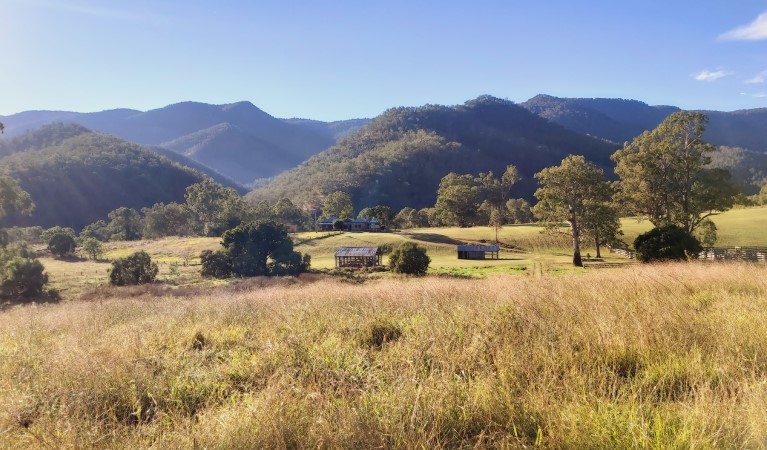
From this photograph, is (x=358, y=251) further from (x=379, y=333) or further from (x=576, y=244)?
(x=379, y=333)

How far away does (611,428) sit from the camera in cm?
250

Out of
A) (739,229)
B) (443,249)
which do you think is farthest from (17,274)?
(739,229)

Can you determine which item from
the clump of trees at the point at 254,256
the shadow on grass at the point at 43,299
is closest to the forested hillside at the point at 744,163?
the clump of trees at the point at 254,256

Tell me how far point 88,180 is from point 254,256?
150995mm

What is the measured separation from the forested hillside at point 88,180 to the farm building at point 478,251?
131 metres

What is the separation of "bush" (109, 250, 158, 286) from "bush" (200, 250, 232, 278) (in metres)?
5.96

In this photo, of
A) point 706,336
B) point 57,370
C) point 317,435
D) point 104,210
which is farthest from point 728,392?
point 104,210

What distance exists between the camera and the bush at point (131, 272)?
4094cm

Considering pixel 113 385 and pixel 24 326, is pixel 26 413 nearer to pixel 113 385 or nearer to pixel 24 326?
pixel 113 385

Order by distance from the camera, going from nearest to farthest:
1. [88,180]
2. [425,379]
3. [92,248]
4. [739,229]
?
[425,379], [739,229], [92,248], [88,180]

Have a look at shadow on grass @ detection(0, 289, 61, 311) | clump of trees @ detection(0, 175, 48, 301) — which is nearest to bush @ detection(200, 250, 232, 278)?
shadow on grass @ detection(0, 289, 61, 311)

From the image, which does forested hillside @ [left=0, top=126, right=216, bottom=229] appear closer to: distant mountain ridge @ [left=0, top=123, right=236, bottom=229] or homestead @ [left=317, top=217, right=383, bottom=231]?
distant mountain ridge @ [left=0, top=123, right=236, bottom=229]

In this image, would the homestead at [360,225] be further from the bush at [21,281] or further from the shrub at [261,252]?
the bush at [21,281]

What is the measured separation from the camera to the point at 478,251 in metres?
56.2
